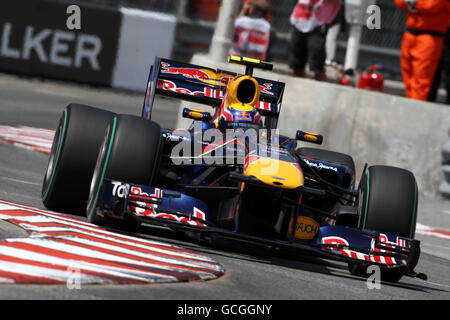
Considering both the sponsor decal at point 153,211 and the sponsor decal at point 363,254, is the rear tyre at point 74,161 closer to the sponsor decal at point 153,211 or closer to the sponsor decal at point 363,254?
the sponsor decal at point 153,211

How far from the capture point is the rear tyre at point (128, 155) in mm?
7398

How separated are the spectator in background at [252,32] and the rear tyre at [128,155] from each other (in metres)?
10.6

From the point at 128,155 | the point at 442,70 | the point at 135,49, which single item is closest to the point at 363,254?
the point at 128,155

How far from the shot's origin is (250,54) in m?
18.2

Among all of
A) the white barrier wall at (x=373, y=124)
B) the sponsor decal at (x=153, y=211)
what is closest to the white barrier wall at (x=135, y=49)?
the white barrier wall at (x=373, y=124)

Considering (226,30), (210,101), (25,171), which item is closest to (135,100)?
(226,30)

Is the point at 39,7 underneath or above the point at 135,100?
above

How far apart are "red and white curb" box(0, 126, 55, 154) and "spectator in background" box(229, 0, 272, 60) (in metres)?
4.97

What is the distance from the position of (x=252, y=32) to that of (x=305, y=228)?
35.3 ft

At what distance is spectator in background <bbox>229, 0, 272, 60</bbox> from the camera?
18094mm

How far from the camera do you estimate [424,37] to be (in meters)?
13.5

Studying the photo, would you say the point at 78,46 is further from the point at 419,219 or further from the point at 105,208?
the point at 105,208

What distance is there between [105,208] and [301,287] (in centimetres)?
166
